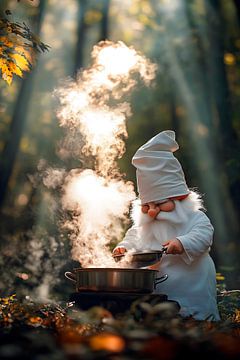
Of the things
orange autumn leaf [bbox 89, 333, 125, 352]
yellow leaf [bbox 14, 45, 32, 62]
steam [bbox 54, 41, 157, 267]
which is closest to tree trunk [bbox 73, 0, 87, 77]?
steam [bbox 54, 41, 157, 267]

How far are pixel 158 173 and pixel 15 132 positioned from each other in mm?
11580

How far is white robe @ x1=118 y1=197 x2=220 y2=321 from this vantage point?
5.91 m

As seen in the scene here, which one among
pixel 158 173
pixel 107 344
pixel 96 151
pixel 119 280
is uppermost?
pixel 96 151

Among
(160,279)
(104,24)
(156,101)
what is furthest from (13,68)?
(104,24)

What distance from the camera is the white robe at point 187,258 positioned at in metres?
5.91

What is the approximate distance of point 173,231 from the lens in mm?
6262

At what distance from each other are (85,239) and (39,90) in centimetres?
1829

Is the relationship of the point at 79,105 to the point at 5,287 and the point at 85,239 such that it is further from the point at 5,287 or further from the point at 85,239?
the point at 5,287

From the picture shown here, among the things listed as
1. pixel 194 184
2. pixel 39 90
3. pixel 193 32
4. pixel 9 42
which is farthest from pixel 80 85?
pixel 39 90

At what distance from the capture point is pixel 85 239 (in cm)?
703

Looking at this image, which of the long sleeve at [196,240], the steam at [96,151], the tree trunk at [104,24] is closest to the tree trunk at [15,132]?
the tree trunk at [104,24]

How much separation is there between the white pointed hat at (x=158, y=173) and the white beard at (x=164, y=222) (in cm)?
14

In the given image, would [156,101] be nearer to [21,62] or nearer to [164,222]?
[21,62]

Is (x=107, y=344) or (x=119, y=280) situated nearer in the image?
(x=107, y=344)
